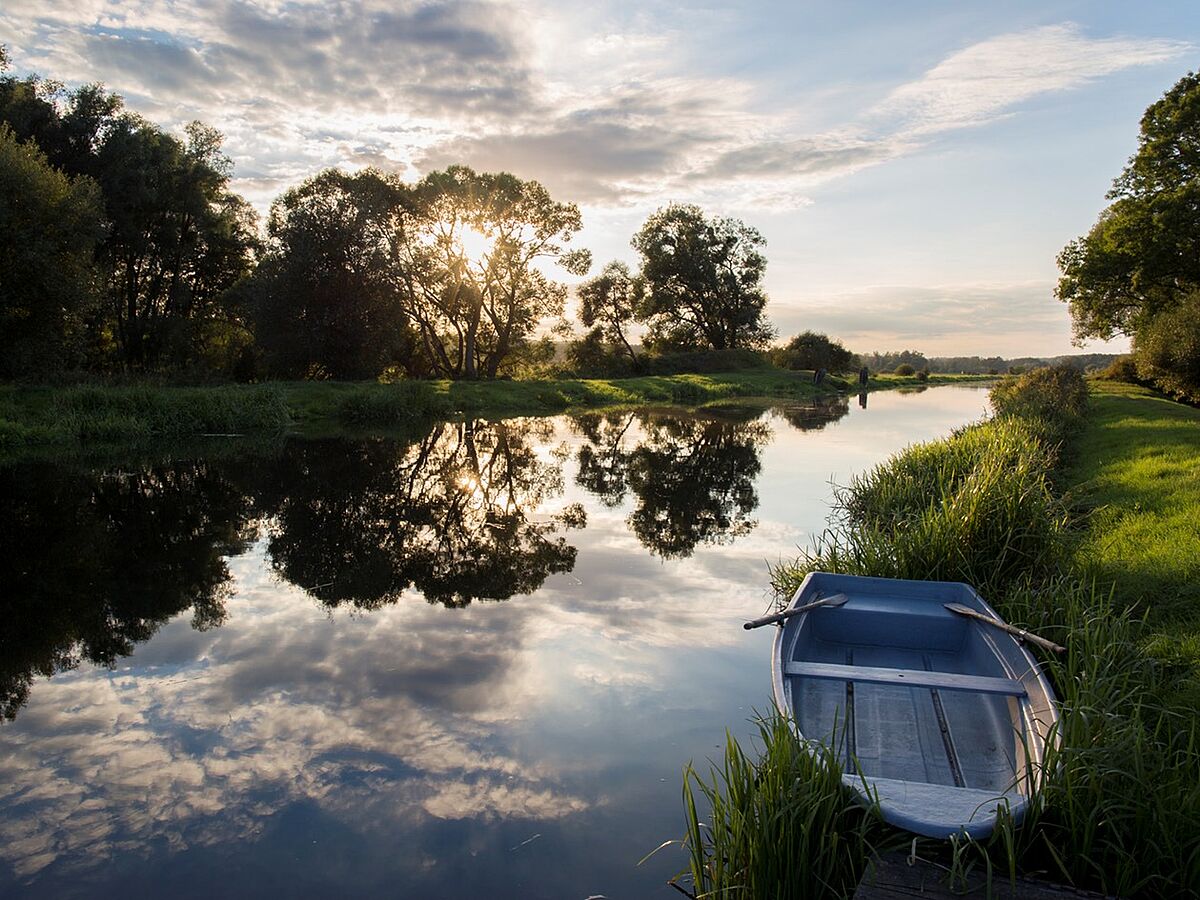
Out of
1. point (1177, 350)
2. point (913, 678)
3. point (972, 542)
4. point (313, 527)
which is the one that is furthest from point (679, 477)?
point (1177, 350)

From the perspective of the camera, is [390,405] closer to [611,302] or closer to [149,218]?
[149,218]

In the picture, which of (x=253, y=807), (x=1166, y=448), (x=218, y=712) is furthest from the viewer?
(x=1166, y=448)

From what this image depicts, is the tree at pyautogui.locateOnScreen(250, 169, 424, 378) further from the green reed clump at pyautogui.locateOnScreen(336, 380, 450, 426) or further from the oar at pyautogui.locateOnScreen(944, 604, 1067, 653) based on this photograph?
the oar at pyautogui.locateOnScreen(944, 604, 1067, 653)

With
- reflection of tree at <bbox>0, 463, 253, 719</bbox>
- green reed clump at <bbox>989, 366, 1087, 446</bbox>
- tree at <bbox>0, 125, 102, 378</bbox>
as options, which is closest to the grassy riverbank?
green reed clump at <bbox>989, 366, 1087, 446</bbox>

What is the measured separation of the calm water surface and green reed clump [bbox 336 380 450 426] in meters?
11.4

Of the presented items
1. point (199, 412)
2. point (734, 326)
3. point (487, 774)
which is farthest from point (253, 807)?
point (734, 326)

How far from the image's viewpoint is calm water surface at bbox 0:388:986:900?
11.0 ft

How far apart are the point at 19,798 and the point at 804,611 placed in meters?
4.59

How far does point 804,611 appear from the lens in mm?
5027

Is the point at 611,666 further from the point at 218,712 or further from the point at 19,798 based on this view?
the point at 19,798

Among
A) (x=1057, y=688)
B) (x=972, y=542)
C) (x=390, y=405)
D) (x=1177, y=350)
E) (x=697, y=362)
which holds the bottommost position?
(x=1057, y=688)

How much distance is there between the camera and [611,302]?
2039 inches

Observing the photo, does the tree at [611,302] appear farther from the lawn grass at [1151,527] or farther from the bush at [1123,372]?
the lawn grass at [1151,527]

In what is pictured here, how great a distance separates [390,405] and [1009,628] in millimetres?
22154
